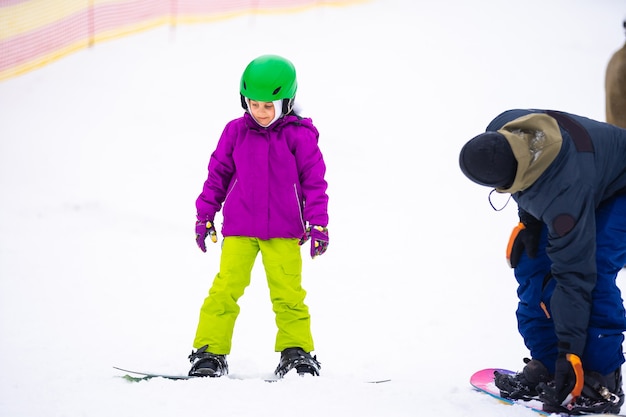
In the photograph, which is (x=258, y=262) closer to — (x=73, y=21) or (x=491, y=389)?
(x=491, y=389)

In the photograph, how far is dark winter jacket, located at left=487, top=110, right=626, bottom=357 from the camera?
10.0 ft

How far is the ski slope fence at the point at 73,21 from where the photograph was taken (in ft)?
37.4

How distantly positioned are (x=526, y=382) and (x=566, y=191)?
1.21 metres

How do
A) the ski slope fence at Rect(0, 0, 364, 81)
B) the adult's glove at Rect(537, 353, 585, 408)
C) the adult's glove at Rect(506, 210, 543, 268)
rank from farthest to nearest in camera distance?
the ski slope fence at Rect(0, 0, 364, 81), the adult's glove at Rect(506, 210, 543, 268), the adult's glove at Rect(537, 353, 585, 408)

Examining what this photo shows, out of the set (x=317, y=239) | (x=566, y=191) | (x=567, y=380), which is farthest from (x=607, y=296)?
(x=317, y=239)

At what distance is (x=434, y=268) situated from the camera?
21.4 feet

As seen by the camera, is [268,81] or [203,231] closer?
[268,81]

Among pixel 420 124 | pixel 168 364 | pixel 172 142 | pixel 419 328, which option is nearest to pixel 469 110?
pixel 420 124

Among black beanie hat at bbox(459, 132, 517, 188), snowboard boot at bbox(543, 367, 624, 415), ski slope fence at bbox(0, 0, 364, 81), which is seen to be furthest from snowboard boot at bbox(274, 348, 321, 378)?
ski slope fence at bbox(0, 0, 364, 81)

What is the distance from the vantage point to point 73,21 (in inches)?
499

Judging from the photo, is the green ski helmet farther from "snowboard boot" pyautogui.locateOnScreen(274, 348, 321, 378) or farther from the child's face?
"snowboard boot" pyautogui.locateOnScreen(274, 348, 321, 378)

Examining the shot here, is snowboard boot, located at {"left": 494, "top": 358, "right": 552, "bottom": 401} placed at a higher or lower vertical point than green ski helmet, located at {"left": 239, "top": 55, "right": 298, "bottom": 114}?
lower

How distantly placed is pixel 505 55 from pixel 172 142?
8055 mm

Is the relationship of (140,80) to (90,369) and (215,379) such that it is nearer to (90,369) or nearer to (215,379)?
(90,369)
